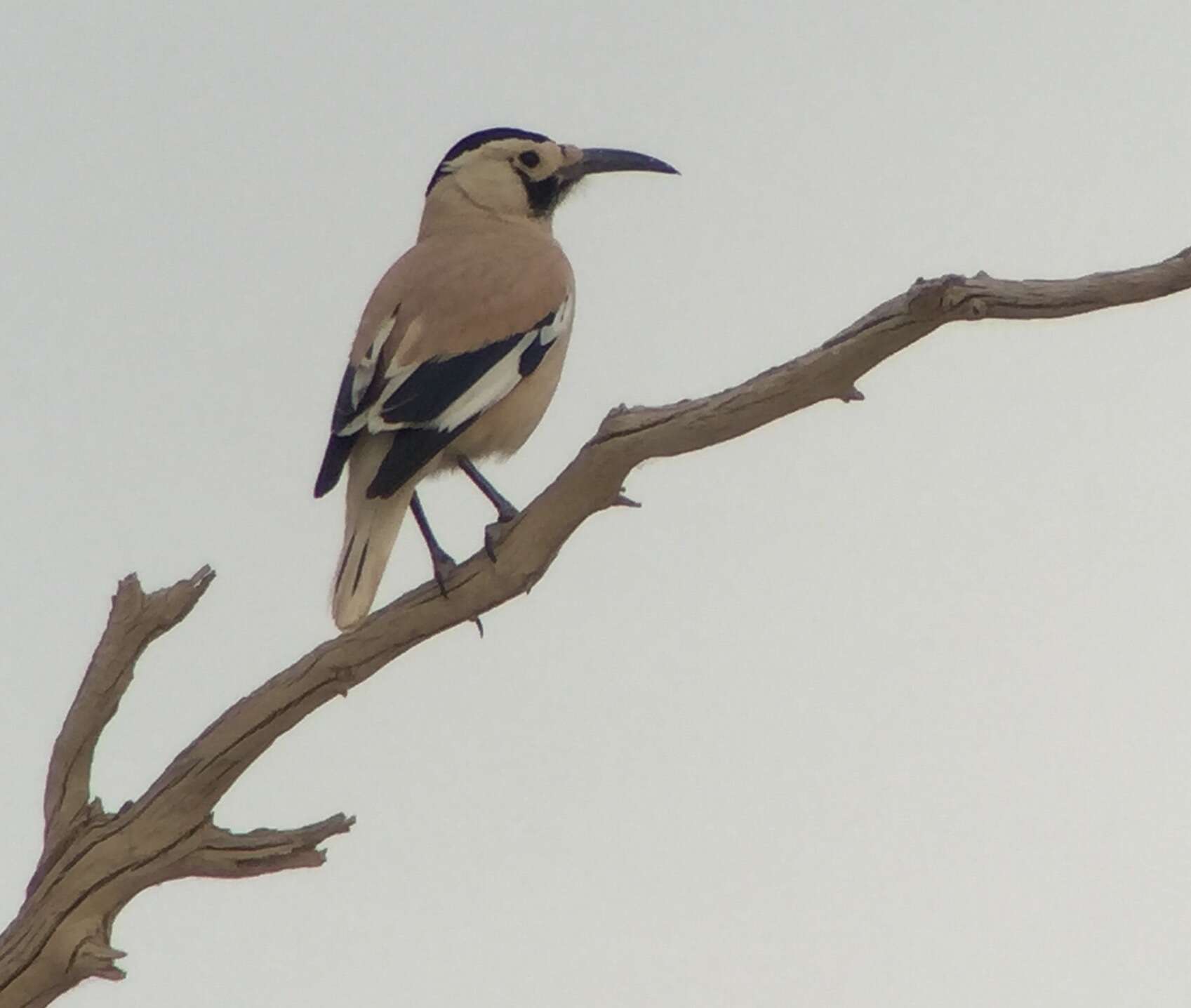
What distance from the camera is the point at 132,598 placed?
4.98 meters

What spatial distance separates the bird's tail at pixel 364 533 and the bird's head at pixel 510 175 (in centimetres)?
195

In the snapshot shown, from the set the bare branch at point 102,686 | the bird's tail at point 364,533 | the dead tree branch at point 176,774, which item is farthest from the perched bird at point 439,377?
the bare branch at point 102,686

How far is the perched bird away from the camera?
5477mm

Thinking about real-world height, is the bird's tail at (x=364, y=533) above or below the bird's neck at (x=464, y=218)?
below

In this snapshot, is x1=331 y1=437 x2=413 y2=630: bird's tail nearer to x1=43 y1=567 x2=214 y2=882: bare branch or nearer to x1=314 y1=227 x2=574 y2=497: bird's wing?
x1=314 y1=227 x2=574 y2=497: bird's wing

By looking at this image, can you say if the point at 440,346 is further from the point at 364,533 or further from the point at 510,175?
the point at 510,175

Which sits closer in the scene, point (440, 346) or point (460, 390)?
point (460, 390)

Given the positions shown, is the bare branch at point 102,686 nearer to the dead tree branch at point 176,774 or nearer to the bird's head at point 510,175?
the dead tree branch at point 176,774

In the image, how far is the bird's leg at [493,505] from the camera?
16.7ft

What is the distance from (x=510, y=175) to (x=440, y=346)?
1789mm

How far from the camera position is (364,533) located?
552 cm

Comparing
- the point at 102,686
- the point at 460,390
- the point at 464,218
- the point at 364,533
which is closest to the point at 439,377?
the point at 460,390

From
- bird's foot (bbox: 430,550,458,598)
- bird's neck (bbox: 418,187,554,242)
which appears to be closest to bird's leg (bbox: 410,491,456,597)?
bird's foot (bbox: 430,550,458,598)

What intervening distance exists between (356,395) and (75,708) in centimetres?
124
